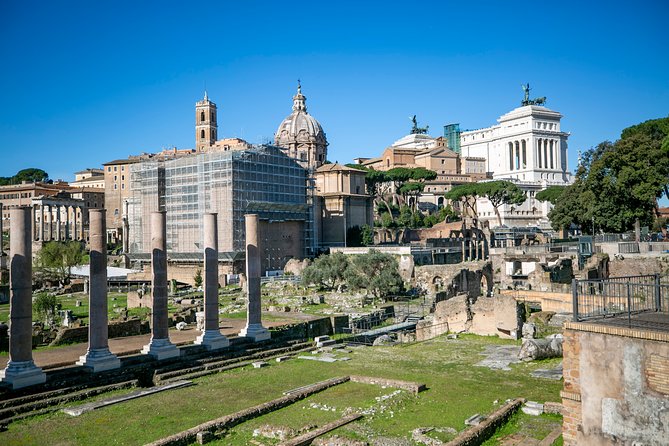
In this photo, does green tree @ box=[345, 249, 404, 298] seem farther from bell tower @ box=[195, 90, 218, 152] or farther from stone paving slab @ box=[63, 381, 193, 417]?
bell tower @ box=[195, 90, 218, 152]

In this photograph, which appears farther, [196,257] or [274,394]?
[196,257]

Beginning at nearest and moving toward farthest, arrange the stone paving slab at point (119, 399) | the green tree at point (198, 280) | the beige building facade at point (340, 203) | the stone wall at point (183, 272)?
the stone paving slab at point (119, 399) < the green tree at point (198, 280) < the stone wall at point (183, 272) < the beige building facade at point (340, 203)

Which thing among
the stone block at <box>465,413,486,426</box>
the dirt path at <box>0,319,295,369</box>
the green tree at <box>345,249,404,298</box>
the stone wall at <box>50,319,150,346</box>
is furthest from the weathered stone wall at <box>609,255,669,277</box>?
the stone wall at <box>50,319,150,346</box>

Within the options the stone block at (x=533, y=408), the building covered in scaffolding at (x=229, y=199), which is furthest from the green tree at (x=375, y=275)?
the stone block at (x=533, y=408)

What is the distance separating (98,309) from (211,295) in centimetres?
385

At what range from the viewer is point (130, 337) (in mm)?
19578

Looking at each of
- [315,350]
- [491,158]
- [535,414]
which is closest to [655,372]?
[535,414]

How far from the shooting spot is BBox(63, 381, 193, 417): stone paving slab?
11.8m

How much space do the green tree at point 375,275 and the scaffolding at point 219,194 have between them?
13.4 meters

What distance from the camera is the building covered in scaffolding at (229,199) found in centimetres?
4328

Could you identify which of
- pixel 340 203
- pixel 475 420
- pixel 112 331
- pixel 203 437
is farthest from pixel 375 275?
pixel 340 203

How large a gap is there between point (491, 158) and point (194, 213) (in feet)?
203

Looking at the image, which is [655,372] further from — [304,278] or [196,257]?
[196,257]

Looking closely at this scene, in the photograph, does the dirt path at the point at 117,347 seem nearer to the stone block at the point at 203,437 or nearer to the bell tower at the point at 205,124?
the stone block at the point at 203,437
